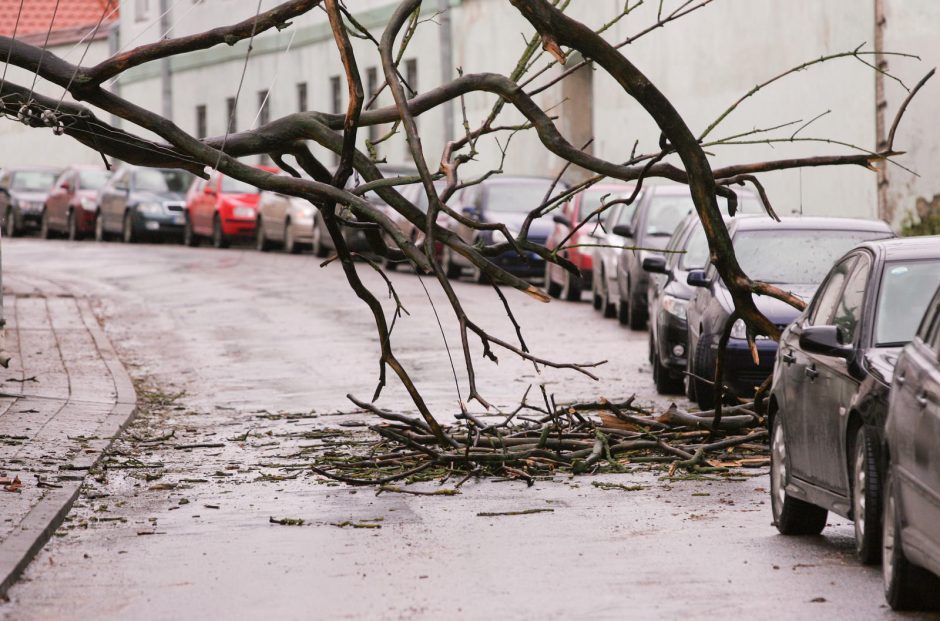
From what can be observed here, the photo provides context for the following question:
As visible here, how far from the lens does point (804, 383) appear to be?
377 inches

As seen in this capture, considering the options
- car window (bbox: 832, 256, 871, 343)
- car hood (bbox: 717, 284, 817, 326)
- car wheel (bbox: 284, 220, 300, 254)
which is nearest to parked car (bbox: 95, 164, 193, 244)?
car wheel (bbox: 284, 220, 300, 254)

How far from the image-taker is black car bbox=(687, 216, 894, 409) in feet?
51.0

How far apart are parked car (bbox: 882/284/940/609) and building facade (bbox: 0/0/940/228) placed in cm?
1009

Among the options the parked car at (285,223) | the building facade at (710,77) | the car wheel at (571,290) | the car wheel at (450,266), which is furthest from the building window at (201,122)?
the car wheel at (571,290)

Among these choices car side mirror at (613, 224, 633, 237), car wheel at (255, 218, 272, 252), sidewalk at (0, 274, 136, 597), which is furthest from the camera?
car wheel at (255, 218, 272, 252)

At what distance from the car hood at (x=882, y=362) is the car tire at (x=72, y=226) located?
43737mm

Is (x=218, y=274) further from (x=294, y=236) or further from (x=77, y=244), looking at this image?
(x=77, y=244)

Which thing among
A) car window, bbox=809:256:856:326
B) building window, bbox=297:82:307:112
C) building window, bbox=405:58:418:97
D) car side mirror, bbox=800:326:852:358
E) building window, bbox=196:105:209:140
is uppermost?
building window, bbox=405:58:418:97

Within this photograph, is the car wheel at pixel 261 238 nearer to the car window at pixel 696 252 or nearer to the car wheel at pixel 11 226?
the car wheel at pixel 11 226

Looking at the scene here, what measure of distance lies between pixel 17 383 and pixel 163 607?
979cm

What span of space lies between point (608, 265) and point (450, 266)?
358 inches

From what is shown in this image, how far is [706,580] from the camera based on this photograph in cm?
842

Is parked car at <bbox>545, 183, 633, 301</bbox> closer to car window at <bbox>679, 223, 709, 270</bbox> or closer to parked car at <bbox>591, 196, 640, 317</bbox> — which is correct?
parked car at <bbox>591, 196, 640, 317</bbox>

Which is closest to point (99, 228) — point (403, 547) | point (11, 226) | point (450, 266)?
point (11, 226)
